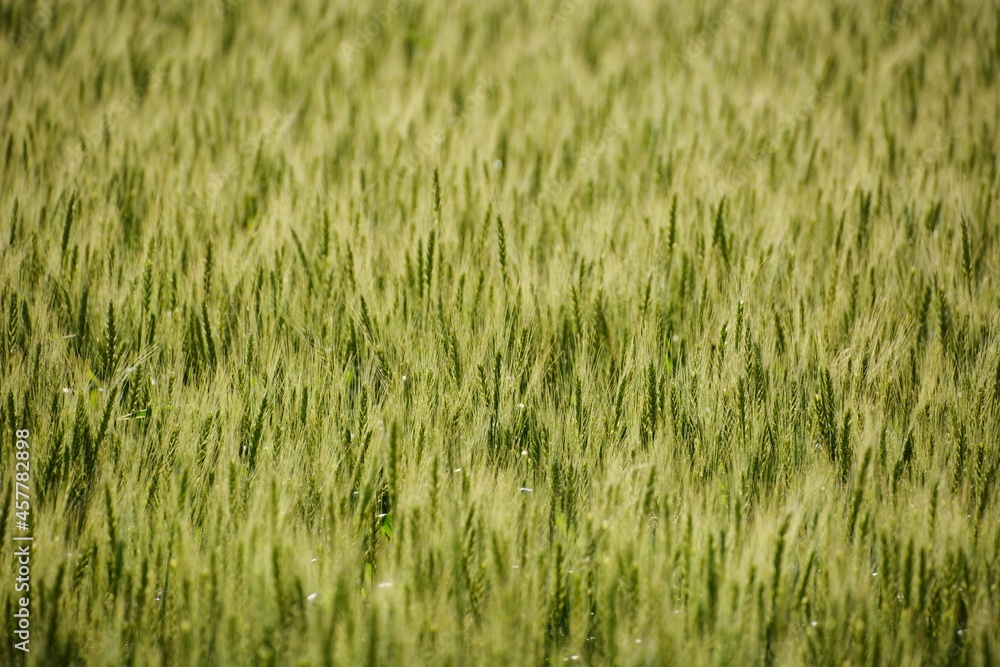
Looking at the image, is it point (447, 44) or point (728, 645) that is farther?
point (447, 44)

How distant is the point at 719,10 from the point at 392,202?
3.06 m

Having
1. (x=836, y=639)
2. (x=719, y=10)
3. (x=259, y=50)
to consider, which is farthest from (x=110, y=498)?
(x=719, y=10)

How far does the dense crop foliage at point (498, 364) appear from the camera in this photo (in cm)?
127

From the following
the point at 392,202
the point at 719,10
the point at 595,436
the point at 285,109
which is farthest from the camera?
the point at 719,10

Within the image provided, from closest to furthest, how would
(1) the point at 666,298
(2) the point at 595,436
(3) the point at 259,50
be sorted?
(2) the point at 595,436, (1) the point at 666,298, (3) the point at 259,50

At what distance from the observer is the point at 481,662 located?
1.17 meters

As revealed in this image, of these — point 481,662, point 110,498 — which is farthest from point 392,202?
point 481,662

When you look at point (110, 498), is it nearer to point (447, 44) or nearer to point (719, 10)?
point (447, 44)

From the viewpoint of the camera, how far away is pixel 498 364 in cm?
178

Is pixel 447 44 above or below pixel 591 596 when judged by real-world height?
above

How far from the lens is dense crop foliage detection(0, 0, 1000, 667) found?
50.1 inches

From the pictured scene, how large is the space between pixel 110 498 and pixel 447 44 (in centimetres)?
325

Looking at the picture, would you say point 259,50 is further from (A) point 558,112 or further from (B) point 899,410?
(B) point 899,410

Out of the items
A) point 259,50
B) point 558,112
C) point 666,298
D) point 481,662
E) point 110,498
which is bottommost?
point 481,662
